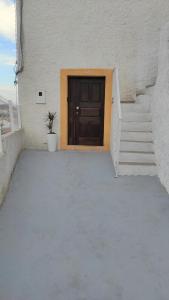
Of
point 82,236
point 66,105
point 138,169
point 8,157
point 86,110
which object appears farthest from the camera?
point 86,110

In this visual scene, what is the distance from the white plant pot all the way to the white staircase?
71.9 inches

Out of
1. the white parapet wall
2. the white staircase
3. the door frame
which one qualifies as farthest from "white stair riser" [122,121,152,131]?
the white parapet wall

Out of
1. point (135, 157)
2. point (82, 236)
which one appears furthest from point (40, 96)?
point (82, 236)

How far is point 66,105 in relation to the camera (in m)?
6.36

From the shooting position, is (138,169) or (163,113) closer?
(163,113)

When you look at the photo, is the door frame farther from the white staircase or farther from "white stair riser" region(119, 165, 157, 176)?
"white stair riser" region(119, 165, 157, 176)

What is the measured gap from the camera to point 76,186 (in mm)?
4723

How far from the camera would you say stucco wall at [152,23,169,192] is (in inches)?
179

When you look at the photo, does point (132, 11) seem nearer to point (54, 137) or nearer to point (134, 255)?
point (54, 137)

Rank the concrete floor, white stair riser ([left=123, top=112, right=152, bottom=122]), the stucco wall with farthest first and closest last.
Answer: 1. white stair riser ([left=123, top=112, right=152, bottom=122])
2. the stucco wall
3. the concrete floor

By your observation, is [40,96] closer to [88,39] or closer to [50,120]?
[50,120]

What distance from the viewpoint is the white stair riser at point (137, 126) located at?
5562 millimetres

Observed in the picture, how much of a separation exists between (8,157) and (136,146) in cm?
273

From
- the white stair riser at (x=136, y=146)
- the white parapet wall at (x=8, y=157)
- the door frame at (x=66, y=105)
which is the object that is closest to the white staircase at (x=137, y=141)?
the white stair riser at (x=136, y=146)
